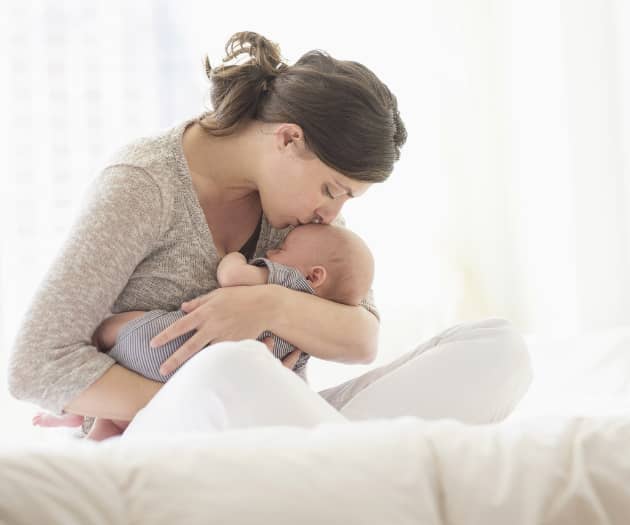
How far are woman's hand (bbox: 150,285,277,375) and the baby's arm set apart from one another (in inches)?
1.2

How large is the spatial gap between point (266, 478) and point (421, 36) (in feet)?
9.71

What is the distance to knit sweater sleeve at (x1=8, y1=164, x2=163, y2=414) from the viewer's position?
1.41 meters

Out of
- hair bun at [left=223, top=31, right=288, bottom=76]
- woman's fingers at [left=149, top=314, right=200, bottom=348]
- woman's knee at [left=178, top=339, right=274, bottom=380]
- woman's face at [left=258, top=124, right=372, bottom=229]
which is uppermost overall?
hair bun at [left=223, top=31, right=288, bottom=76]

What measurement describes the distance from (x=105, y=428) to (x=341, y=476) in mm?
859

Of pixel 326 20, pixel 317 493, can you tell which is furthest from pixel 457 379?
pixel 326 20

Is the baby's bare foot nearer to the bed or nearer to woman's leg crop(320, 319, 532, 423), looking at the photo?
woman's leg crop(320, 319, 532, 423)

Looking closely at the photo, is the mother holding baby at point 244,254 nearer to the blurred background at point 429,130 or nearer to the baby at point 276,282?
the baby at point 276,282

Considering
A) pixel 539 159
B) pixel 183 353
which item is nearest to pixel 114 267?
pixel 183 353

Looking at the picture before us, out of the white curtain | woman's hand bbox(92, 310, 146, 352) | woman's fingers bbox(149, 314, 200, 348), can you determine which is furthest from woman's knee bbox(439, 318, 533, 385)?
the white curtain

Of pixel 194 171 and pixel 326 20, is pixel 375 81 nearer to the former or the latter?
pixel 194 171

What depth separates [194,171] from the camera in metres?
1.64

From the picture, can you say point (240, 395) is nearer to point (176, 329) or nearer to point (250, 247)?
point (176, 329)

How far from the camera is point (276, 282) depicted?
1.61 meters

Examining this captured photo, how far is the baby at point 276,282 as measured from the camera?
57.3 inches
